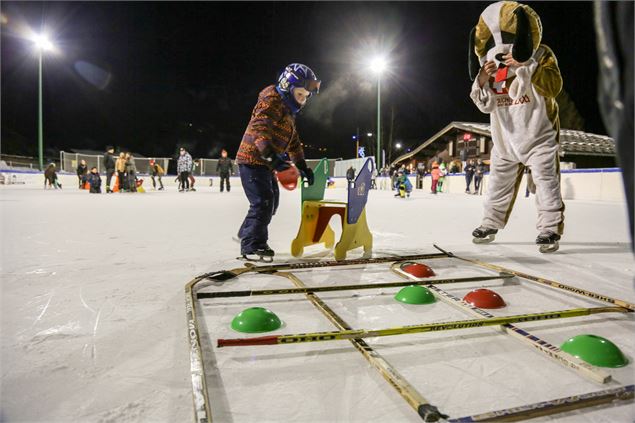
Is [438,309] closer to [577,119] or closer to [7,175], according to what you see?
[7,175]

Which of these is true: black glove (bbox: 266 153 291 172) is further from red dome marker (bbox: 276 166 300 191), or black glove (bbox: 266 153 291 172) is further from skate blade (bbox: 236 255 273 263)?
skate blade (bbox: 236 255 273 263)

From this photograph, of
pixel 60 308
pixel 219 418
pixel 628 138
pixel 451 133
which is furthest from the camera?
pixel 451 133

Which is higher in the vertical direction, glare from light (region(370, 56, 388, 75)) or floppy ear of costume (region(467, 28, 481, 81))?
glare from light (region(370, 56, 388, 75))

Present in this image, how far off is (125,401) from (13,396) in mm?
337

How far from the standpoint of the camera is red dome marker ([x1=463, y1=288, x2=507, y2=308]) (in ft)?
6.57

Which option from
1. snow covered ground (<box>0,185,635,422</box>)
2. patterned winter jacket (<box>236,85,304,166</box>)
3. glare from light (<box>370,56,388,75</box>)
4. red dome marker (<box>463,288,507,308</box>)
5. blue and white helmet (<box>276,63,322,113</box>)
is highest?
glare from light (<box>370,56,388,75</box>)

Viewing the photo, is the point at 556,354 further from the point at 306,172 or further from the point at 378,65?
the point at 378,65

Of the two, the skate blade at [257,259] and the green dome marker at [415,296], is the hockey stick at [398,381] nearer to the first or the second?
the green dome marker at [415,296]

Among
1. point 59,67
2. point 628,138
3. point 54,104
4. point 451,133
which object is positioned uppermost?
point 59,67

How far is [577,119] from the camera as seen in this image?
29.4m

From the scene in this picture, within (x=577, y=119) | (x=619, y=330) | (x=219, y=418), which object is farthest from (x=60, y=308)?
(x=577, y=119)

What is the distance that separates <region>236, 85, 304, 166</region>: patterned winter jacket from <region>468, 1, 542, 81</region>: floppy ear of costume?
2121mm

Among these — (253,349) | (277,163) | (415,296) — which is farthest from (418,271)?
(253,349)

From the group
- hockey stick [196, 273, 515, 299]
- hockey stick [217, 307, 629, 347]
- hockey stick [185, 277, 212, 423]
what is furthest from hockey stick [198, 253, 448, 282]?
hockey stick [217, 307, 629, 347]
